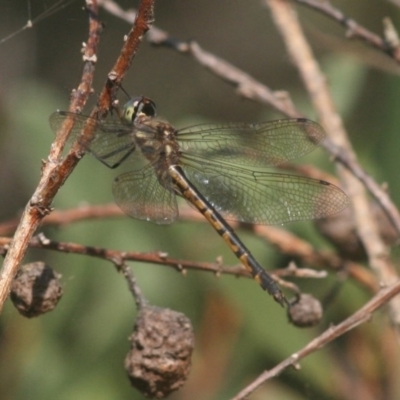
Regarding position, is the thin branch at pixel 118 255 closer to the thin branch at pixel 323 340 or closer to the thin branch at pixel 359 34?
the thin branch at pixel 323 340

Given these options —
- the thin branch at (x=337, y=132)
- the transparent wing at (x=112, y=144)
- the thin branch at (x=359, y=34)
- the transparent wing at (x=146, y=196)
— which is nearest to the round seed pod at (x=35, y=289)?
the transparent wing at (x=112, y=144)

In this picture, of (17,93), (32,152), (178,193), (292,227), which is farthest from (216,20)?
(178,193)

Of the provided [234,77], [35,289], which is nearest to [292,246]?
[234,77]

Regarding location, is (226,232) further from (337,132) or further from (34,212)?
(34,212)

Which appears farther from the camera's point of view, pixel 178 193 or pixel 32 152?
pixel 32 152

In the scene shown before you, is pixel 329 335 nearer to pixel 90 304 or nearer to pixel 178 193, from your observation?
pixel 178 193

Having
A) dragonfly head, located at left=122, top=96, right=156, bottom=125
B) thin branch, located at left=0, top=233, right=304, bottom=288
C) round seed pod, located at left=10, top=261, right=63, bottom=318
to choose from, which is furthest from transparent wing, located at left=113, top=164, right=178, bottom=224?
round seed pod, located at left=10, top=261, right=63, bottom=318

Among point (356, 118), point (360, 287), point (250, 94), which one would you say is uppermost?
point (356, 118)

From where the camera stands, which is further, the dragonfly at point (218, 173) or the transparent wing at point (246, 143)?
the transparent wing at point (246, 143)
